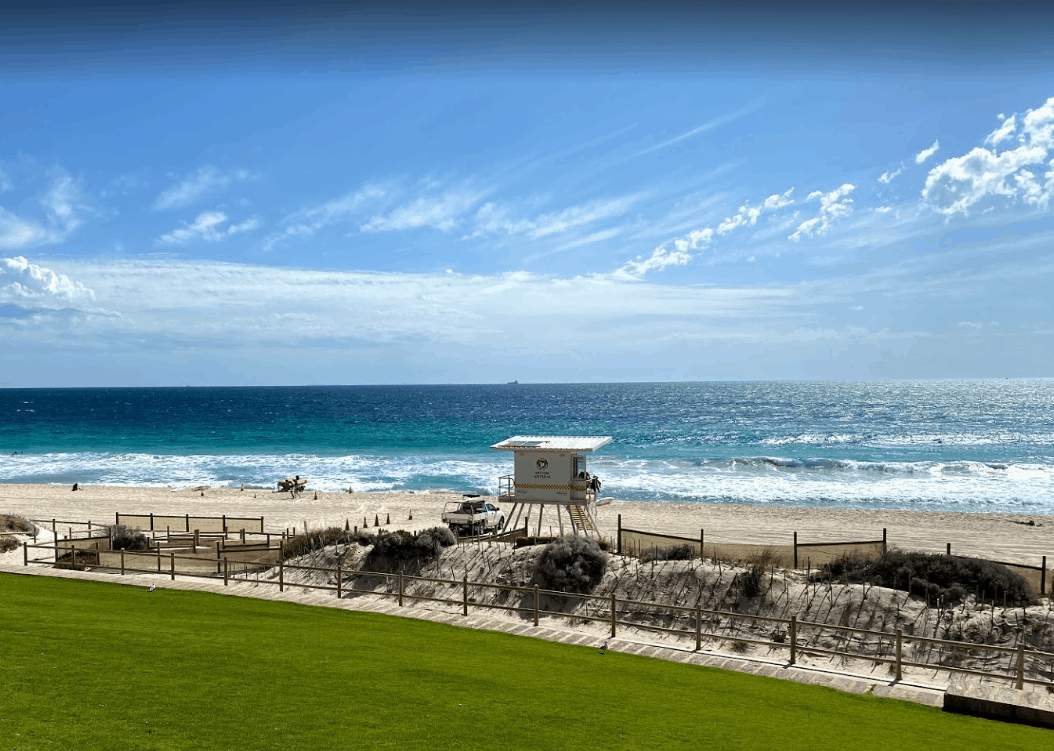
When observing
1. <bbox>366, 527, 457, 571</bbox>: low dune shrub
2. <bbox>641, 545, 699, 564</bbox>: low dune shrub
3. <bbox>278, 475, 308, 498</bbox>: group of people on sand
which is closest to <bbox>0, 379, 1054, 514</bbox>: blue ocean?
<bbox>278, 475, 308, 498</bbox>: group of people on sand

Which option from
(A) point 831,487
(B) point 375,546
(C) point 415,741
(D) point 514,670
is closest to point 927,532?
(A) point 831,487

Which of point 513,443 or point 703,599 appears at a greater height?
point 513,443

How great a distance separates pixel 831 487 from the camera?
51.2m

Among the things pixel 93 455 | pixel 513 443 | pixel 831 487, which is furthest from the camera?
pixel 93 455

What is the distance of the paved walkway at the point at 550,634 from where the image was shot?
11477mm

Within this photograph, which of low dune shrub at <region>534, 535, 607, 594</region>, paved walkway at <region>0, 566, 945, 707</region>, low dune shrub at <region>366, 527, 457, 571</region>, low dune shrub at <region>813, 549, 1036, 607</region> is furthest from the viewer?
low dune shrub at <region>366, 527, 457, 571</region>

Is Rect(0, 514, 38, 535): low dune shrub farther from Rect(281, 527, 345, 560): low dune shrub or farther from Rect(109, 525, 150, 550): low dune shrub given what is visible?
Rect(281, 527, 345, 560): low dune shrub

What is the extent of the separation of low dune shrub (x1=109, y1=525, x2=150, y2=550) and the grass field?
12.3 meters

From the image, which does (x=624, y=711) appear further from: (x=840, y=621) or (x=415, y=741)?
(x=840, y=621)

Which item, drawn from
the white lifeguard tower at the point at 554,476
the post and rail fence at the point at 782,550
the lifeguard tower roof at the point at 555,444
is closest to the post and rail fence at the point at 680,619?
the post and rail fence at the point at 782,550

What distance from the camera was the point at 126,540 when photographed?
2486 cm

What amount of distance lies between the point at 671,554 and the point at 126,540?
18365 mm

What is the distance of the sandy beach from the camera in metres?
31.9

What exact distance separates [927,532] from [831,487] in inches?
688
